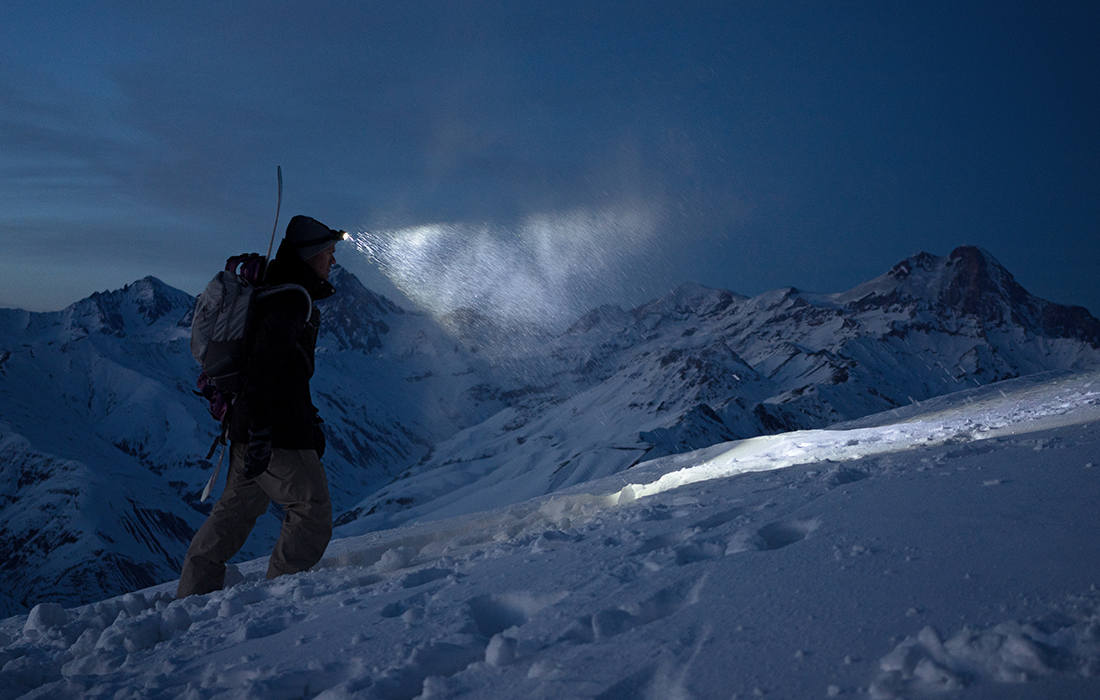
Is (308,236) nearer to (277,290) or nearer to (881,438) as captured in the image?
(277,290)

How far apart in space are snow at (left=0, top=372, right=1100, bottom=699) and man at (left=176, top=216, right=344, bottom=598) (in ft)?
1.89

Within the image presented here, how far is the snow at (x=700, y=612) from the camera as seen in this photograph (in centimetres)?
249

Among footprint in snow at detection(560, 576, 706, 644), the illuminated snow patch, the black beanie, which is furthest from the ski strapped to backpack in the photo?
the illuminated snow patch

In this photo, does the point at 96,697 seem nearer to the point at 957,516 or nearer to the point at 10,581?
the point at 957,516

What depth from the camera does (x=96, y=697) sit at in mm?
3277

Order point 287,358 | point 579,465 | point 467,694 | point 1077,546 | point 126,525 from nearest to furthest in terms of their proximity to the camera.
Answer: point 467,694 → point 1077,546 → point 287,358 → point 579,465 → point 126,525

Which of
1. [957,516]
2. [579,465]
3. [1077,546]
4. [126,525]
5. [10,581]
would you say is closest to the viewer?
[1077,546]

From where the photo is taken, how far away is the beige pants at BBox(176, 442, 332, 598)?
5.47m

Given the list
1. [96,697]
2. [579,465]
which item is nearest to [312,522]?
[96,697]

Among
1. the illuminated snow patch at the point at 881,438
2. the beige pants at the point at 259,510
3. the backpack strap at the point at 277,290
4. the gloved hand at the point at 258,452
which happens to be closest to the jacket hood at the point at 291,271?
the backpack strap at the point at 277,290

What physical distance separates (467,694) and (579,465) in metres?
154

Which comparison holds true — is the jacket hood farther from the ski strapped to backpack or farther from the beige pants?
the beige pants

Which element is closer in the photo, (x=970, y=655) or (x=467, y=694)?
(x=970, y=655)

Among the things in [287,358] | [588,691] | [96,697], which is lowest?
[588,691]
